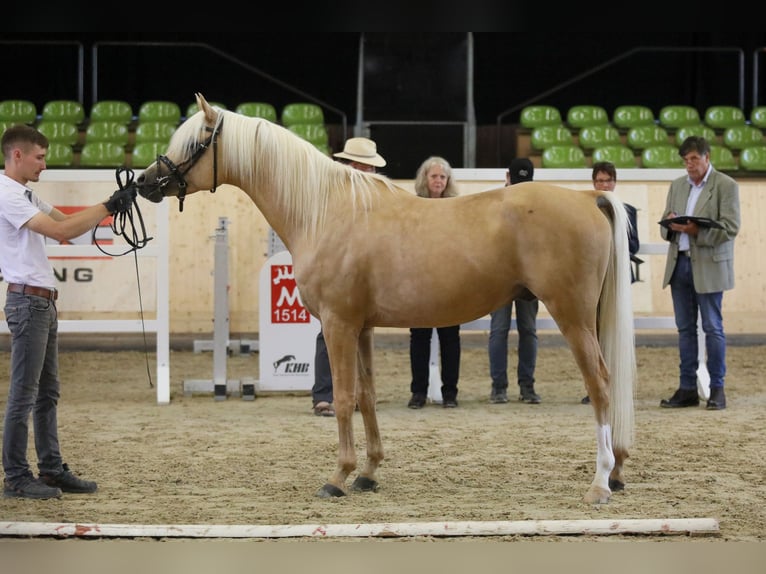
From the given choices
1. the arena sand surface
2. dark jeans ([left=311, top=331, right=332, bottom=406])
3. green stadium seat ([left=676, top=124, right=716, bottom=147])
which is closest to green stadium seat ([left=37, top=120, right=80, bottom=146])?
the arena sand surface

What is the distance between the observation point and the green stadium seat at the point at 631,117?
14.1 meters

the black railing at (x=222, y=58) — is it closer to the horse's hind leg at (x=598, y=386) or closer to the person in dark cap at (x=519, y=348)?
the person in dark cap at (x=519, y=348)

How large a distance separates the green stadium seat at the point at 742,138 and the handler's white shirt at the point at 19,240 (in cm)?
1171

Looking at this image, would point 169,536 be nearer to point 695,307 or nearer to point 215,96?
point 695,307

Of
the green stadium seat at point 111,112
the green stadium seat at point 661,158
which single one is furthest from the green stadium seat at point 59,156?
the green stadium seat at point 661,158

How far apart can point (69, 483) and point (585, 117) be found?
11710mm

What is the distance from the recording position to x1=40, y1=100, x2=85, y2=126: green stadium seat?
→ 13.8 meters

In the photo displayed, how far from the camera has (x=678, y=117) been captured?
46.6ft

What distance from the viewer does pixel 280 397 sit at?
24.7 feet

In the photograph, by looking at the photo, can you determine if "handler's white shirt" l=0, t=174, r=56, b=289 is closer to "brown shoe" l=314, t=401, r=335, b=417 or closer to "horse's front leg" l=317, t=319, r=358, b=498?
"horse's front leg" l=317, t=319, r=358, b=498

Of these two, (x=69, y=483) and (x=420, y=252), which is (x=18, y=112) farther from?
(x=420, y=252)

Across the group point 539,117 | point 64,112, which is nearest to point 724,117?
point 539,117

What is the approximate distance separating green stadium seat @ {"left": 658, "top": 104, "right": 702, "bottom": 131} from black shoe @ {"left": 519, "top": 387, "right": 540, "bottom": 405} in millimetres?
8453

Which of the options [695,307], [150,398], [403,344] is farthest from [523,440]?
[403,344]
